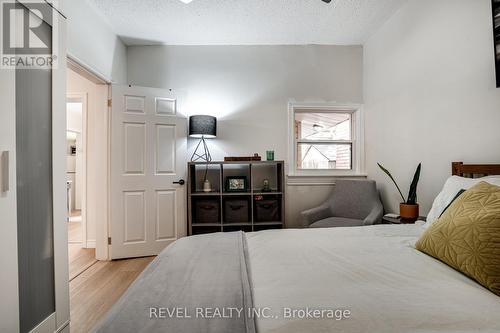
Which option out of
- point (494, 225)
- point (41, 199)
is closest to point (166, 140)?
point (41, 199)

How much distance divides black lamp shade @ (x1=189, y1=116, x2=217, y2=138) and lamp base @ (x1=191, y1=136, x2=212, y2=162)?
31 centimetres

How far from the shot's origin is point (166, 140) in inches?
124

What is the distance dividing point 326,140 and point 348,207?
1.04m

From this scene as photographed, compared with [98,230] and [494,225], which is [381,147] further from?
[98,230]

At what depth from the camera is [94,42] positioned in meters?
2.60

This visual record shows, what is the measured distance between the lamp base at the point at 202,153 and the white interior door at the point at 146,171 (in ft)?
0.63

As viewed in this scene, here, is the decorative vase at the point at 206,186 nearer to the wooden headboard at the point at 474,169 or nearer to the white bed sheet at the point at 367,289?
the white bed sheet at the point at 367,289

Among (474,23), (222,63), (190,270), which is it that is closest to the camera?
(190,270)

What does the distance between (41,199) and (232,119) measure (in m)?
2.34

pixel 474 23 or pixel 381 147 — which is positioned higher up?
pixel 474 23

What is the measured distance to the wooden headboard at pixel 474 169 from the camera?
161cm

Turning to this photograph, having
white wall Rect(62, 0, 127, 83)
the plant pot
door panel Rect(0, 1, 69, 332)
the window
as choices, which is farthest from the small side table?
white wall Rect(62, 0, 127, 83)

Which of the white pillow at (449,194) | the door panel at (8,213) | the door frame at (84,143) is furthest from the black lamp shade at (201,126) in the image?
the white pillow at (449,194)

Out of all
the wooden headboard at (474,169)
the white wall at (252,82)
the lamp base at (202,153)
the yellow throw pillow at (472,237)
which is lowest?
the yellow throw pillow at (472,237)
